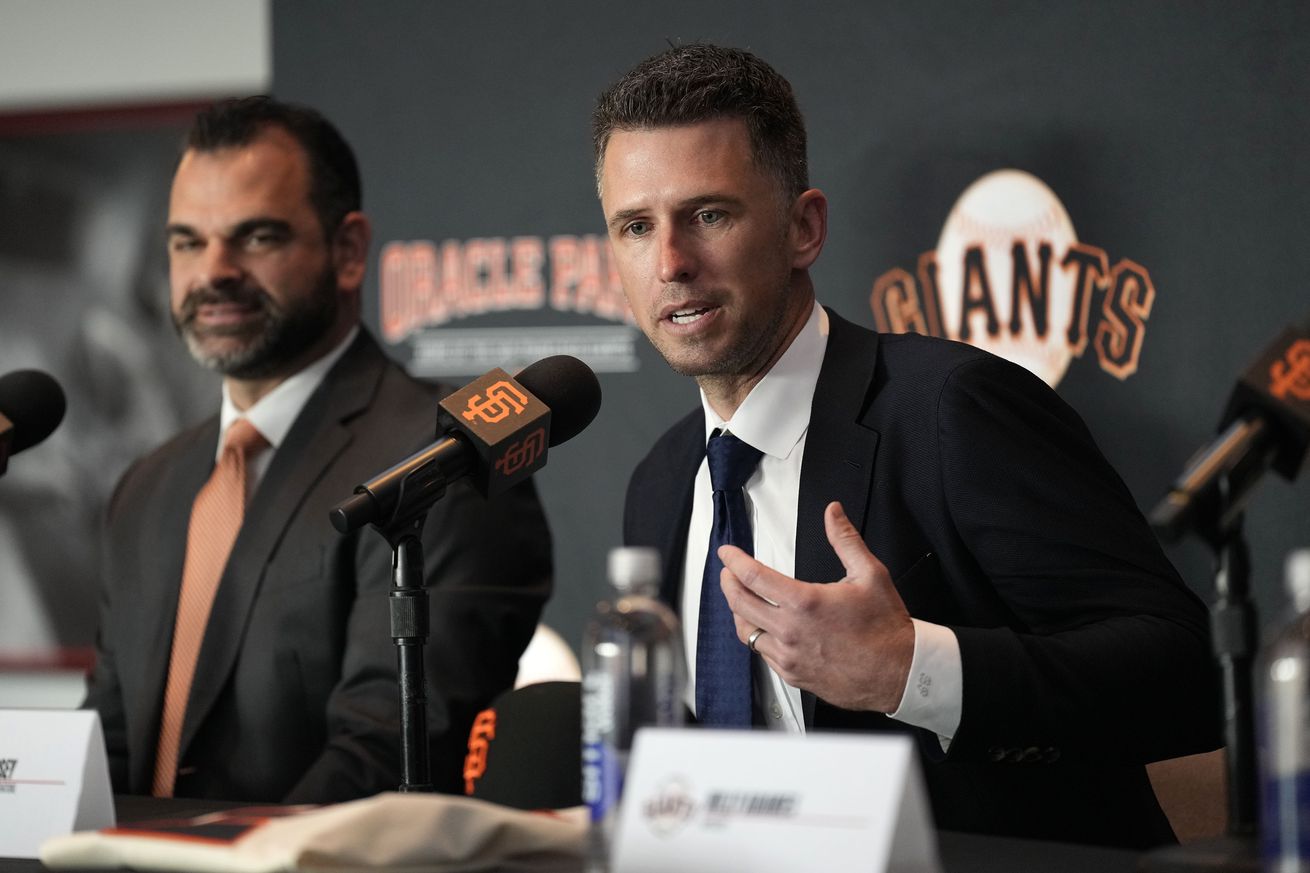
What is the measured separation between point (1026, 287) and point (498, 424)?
1.46m

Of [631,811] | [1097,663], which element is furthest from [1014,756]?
[631,811]

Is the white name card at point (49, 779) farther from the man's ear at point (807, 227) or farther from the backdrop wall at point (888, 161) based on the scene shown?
the backdrop wall at point (888, 161)

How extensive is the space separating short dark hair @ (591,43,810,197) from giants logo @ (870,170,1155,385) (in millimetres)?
762

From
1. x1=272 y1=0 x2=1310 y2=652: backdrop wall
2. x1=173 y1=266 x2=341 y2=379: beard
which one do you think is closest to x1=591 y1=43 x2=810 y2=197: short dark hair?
x1=173 y1=266 x2=341 y2=379: beard

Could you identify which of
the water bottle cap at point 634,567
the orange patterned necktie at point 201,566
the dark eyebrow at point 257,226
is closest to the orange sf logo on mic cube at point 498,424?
the water bottle cap at point 634,567

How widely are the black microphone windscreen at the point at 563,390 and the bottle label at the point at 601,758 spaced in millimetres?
461

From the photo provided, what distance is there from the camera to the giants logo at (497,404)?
4.19 ft

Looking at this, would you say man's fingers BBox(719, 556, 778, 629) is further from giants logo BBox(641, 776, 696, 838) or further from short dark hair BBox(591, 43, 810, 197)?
short dark hair BBox(591, 43, 810, 197)

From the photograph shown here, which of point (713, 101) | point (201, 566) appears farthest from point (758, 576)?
point (201, 566)

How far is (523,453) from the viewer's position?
131cm

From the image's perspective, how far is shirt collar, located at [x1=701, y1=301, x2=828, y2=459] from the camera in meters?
1.78

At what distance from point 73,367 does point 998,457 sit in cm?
277

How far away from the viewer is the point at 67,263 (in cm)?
372

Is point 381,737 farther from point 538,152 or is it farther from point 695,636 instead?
point 538,152
